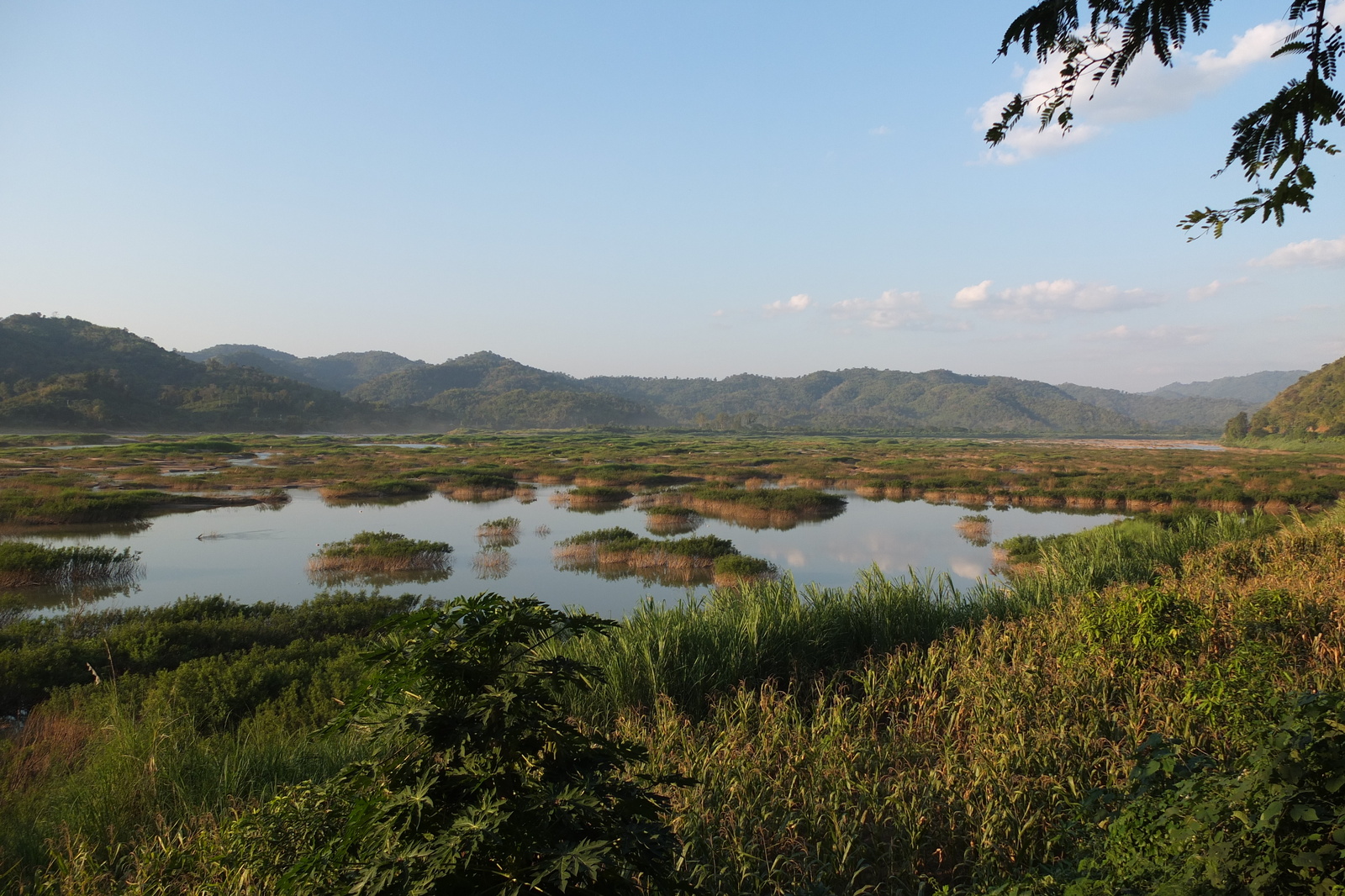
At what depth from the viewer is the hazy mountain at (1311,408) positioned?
86.9 m

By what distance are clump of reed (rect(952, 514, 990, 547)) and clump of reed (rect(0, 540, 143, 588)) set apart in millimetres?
23211

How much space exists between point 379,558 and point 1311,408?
126131 millimetres

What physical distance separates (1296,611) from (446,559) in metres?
16.8

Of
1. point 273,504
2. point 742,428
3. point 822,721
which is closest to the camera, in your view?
point 822,721

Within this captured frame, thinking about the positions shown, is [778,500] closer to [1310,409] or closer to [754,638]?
[754,638]

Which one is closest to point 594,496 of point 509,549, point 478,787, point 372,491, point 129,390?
point 372,491

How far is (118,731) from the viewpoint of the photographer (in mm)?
5273

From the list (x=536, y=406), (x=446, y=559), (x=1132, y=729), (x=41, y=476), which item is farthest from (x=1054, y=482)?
(x=536, y=406)

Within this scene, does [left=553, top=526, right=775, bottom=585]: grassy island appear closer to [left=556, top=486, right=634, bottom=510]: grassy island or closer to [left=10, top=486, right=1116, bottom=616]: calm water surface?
[left=10, top=486, right=1116, bottom=616]: calm water surface

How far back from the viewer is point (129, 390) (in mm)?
106688

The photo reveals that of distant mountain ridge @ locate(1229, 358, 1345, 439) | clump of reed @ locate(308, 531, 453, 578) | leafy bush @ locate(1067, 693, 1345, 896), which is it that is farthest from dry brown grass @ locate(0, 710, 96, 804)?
distant mountain ridge @ locate(1229, 358, 1345, 439)

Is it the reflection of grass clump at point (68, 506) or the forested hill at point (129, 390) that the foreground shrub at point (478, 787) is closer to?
the reflection of grass clump at point (68, 506)

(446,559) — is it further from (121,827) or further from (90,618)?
(121,827)

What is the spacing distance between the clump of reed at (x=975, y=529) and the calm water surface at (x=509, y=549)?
0.38 metres
